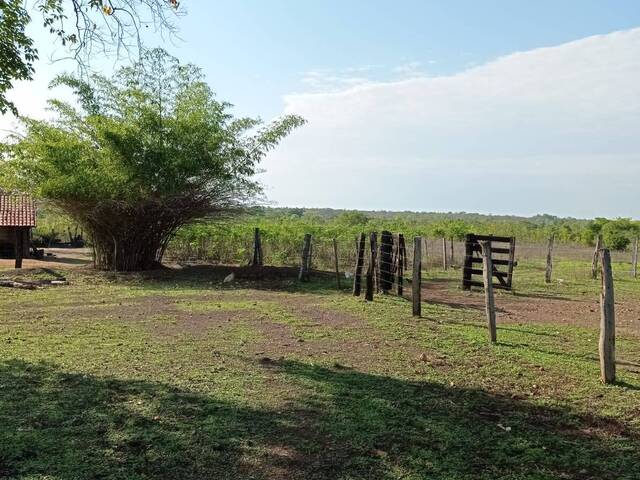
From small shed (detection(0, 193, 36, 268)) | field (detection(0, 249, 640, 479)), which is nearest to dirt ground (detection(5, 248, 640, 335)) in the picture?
field (detection(0, 249, 640, 479))

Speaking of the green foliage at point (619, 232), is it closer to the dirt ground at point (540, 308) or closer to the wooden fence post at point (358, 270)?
the dirt ground at point (540, 308)

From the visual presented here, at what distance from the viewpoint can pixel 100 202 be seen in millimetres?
15953

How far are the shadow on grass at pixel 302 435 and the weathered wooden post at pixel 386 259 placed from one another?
7926mm

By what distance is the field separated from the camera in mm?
3793

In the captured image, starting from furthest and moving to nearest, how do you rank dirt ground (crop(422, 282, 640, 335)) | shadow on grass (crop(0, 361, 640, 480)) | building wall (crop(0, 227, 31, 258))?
building wall (crop(0, 227, 31, 258)), dirt ground (crop(422, 282, 640, 335)), shadow on grass (crop(0, 361, 640, 480))

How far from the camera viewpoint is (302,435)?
13.9 feet

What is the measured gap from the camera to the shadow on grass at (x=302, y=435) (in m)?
3.68

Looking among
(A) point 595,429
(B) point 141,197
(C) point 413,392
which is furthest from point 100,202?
(A) point 595,429

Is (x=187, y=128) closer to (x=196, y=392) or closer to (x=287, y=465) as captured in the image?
(x=196, y=392)

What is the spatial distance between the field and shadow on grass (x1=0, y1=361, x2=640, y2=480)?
0.6 inches

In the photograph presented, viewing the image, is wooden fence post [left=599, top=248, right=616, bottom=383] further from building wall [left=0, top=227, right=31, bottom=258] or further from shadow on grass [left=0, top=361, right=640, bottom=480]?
building wall [left=0, top=227, right=31, bottom=258]

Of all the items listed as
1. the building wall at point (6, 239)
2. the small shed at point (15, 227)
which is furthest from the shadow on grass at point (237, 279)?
the building wall at point (6, 239)

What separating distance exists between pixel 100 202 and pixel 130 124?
7.82 feet

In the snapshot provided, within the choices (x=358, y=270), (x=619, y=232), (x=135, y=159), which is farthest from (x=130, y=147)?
(x=619, y=232)
